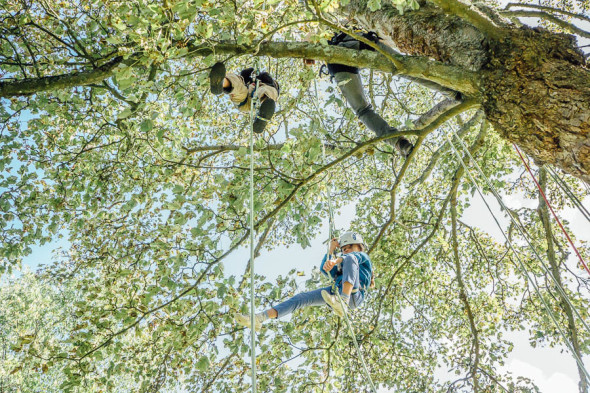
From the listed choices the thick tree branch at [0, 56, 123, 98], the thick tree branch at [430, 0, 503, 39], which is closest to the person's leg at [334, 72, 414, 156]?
the thick tree branch at [430, 0, 503, 39]

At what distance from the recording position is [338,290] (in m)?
3.55

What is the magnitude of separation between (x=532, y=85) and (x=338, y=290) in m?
2.26

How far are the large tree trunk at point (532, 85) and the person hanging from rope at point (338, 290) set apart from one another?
1514 mm

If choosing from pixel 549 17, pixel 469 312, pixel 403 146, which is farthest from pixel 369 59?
pixel 469 312

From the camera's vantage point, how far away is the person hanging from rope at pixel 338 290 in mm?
3055

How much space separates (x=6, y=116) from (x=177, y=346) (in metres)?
2.76

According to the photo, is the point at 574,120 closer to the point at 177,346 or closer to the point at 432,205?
the point at 177,346

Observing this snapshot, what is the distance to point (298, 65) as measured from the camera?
5.74m

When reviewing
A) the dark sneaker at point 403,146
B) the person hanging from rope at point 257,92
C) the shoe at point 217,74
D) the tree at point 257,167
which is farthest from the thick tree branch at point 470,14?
the person hanging from rope at point 257,92

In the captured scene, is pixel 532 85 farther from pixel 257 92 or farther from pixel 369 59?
pixel 257 92

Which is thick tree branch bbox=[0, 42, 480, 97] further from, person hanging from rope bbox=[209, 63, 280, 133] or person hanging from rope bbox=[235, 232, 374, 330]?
person hanging from rope bbox=[235, 232, 374, 330]

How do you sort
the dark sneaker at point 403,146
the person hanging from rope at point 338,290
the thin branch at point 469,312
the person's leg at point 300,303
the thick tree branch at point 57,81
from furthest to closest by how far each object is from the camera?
the thin branch at point 469,312 < the dark sneaker at point 403,146 < the person's leg at point 300,303 < the person hanging from rope at point 338,290 < the thick tree branch at point 57,81

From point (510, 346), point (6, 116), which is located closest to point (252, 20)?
point (6, 116)

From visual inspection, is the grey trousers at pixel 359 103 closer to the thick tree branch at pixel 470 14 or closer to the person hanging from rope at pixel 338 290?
the person hanging from rope at pixel 338 290
